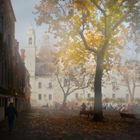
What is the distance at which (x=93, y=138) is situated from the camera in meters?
18.6

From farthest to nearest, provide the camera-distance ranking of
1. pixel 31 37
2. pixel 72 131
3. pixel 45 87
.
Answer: pixel 31 37, pixel 45 87, pixel 72 131

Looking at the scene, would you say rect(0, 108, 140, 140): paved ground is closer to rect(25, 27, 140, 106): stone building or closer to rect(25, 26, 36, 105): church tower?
rect(25, 27, 140, 106): stone building

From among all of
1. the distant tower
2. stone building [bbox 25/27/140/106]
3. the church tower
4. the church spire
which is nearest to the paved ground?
stone building [bbox 25/27/140/106]

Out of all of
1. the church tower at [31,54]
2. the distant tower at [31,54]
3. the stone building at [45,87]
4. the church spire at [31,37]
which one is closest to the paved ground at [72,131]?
the stone building at [45,87]

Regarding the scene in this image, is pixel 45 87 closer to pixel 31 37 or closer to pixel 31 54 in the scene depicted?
pixel 31 54

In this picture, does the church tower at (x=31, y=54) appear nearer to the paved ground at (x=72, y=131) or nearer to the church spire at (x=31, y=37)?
the church spire at (x=31, y=37)

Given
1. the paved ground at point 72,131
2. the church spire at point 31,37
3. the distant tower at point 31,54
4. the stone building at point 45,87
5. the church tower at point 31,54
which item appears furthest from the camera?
the distant tower at point 31,54

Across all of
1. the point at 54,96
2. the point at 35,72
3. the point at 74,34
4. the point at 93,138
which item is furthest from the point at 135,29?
the point at 35,72

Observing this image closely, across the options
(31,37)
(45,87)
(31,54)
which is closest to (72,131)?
(45,87)

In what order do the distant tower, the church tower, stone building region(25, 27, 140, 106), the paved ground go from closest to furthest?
the paved ground < stone building region(25, 27, 140, 106) < the church tower < the distant tower

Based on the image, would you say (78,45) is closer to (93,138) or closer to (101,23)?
(101,23)

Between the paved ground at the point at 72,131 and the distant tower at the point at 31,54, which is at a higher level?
the distant tower at the point at 31,54

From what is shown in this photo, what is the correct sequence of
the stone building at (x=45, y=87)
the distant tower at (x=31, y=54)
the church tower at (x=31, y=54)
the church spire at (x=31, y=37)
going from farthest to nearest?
1. the distant tower at (x=31, y=54)
2. the church tower at (x=31, y=54)
3. the church spire at (x=31, y=37)
4. the stone building at (x=45, y=87)

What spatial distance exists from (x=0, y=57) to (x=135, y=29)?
39.8 ft
